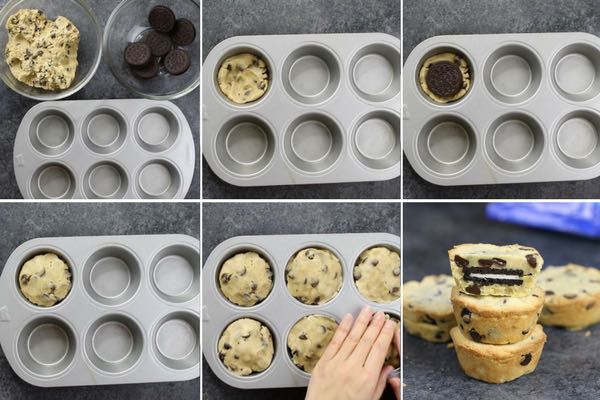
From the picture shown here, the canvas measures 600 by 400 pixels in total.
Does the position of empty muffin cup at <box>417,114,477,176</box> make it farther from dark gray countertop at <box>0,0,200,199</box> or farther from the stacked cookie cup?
dark gray countertop at <box>0,0,200,199</box>

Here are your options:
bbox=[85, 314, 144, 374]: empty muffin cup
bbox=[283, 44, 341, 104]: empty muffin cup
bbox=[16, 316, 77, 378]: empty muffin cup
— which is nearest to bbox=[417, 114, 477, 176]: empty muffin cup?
bbox=[283, 44, 341, 104]: empty muffin cup

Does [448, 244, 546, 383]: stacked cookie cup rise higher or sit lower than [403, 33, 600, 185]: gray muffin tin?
lower

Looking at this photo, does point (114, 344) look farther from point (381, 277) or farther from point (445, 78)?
point (445, 78)

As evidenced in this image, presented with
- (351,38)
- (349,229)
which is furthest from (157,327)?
(351,38)

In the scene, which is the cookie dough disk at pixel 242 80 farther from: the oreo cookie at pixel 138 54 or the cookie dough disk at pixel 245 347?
the cookie dough disk at pixel 245 347

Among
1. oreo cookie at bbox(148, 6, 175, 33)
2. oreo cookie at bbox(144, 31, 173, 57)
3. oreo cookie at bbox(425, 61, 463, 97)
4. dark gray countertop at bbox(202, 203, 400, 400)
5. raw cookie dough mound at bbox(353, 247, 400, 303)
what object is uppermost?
oreo cookie at bbox(148, 6, 175, 33)

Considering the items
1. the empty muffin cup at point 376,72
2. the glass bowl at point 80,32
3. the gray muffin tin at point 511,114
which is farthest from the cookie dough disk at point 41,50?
the gray muffin tin at point 511,114
